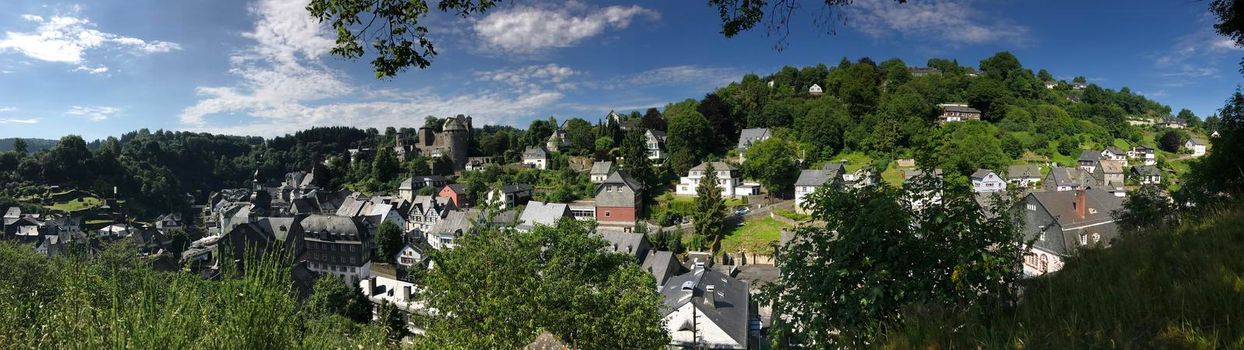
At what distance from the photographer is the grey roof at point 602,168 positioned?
53628 mm

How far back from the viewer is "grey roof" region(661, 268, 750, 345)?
57.7ft

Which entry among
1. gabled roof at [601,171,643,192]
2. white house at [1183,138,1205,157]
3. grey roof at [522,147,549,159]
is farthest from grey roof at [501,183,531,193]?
white house at [1183,138,1205,157]

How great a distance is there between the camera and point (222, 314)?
487 centimetres

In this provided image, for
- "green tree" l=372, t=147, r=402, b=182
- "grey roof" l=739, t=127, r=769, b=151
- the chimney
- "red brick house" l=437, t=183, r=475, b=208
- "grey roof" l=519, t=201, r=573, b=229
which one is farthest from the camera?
Result: "green tree" l=372, t=147, r=402, b=182

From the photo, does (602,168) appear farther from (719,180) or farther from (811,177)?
(811,177)

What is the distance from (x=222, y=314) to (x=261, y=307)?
593 millimetres

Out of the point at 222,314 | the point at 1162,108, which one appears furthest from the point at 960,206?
the point at 1162,108

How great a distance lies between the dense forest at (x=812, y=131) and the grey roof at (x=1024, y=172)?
161cm

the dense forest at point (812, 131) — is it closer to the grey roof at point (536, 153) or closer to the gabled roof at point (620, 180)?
the grey roof at point (536, 153)

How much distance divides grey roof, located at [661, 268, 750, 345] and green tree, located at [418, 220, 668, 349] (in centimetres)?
571

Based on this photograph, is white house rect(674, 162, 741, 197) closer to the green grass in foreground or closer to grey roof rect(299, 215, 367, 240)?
grey roof rect(299, 215, 367, 240)

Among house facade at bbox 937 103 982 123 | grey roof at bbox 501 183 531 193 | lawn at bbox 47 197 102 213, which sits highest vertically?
house facade at bbox 937 103 982 123

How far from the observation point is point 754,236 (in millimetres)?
36594

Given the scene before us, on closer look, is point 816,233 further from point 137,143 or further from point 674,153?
point 137,143
